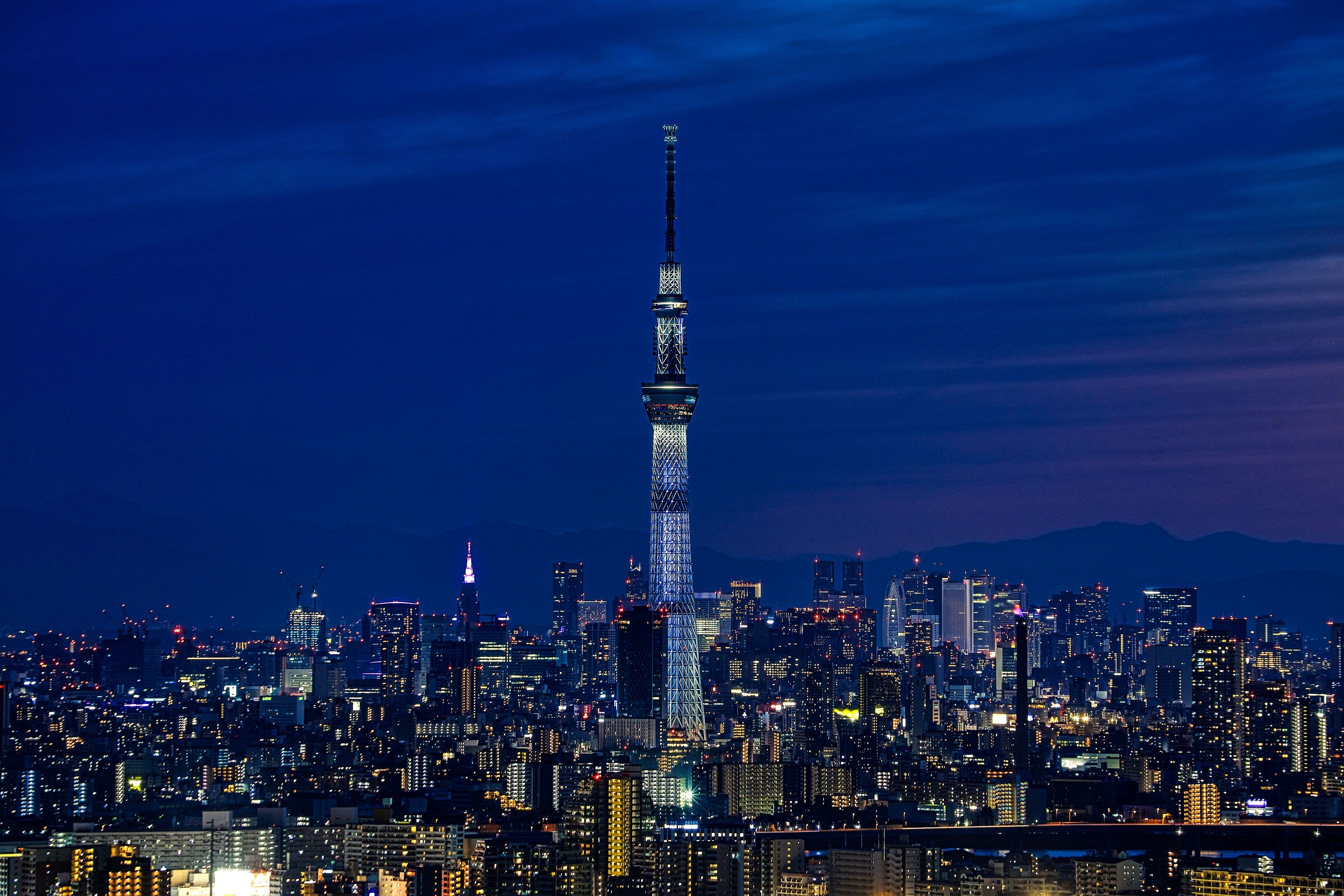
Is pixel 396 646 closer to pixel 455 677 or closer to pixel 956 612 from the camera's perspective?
pixel 455 677

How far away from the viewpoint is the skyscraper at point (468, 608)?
271 ft

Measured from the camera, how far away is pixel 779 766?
165 feet

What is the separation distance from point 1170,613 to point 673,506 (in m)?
37.6

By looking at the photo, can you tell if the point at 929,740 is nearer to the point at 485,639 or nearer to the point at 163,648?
the point at 485,639

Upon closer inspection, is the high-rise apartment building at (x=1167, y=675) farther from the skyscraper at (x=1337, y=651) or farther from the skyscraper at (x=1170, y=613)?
the skyscraper at (x=1337, y=651)

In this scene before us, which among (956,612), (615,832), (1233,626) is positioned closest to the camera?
(615,832)

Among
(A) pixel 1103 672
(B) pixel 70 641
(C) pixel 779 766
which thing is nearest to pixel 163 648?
(B) pixel 70 641

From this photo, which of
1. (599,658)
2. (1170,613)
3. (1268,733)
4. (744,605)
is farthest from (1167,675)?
(744,605)

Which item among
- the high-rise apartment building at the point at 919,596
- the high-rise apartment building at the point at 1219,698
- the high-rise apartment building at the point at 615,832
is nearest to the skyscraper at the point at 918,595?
the high-rise apartment building at the point at 919,596

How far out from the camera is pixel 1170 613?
298ft

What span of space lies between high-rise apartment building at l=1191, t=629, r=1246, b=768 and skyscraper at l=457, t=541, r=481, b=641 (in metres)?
24.3

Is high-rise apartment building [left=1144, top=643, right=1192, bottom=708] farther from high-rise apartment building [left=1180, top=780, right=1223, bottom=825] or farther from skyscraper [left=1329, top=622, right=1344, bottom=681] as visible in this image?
high-rise apartment building [left=1180, top=780, right=1223, bottom=825]

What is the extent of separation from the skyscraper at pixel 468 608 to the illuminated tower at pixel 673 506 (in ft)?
66.8

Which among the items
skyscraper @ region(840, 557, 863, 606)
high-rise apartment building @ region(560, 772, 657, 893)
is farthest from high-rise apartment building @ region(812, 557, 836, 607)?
high-rise apartment building @ region(560, 772, 657, 893)
